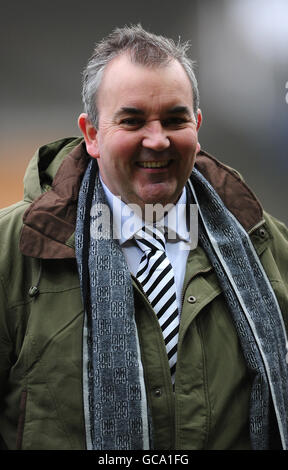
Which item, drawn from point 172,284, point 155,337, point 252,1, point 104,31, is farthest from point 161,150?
point 252,1

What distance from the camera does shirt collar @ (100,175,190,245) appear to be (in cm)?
124

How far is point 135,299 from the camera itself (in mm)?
1156

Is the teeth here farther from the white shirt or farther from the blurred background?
the blurred background

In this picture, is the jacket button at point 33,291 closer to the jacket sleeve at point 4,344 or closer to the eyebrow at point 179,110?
the jacket sleeve at point 4,344

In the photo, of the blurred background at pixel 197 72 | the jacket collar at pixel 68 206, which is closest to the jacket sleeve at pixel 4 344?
the jacket collar at pixel 68 206

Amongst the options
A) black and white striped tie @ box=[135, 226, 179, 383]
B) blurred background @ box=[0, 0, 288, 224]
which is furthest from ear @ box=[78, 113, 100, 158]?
blurred background @ box=[0, 0, 288, 224]

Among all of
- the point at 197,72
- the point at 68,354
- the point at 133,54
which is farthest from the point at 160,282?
the point at 197,72

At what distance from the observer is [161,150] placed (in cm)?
117

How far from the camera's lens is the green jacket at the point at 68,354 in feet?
3.57

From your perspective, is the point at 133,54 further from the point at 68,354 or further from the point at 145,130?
the point at 68,354

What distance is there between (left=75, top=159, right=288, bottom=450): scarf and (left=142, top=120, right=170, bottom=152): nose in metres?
0.20

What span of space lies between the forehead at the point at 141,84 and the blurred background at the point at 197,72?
0.83 metres

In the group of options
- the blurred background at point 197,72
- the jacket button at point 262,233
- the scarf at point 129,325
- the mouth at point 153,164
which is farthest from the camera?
the blurred background at point 197,72

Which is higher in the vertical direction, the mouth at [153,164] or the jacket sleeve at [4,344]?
the mouth at [153,164]
